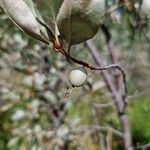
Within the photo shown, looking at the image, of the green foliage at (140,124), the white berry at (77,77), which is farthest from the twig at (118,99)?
the green foliage at (140,124)

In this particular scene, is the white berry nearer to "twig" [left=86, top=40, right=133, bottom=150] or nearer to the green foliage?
"twig" [left=86, top=40, right=133, bottom=150]

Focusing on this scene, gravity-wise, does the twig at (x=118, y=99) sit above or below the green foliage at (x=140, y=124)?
above

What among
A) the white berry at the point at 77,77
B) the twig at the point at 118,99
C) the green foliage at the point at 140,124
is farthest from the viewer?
the green foliage at the point at 140,124

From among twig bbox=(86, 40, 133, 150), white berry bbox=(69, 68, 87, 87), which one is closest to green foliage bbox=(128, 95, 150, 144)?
twig bbox=(86, 40, 133, 150)

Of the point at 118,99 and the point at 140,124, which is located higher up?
the point at 118,99

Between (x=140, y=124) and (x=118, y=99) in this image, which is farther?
(x=140, y=124)

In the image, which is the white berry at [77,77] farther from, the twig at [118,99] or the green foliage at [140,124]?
the green foliage at [140,124]

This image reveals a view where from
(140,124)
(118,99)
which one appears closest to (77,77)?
(118,99)

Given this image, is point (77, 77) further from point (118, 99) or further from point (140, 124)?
point (140, 124)

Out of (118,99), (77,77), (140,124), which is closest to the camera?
(77,77)

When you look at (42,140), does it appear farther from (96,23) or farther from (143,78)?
(143,78)

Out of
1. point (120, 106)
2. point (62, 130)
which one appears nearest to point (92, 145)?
point (62, 130)
